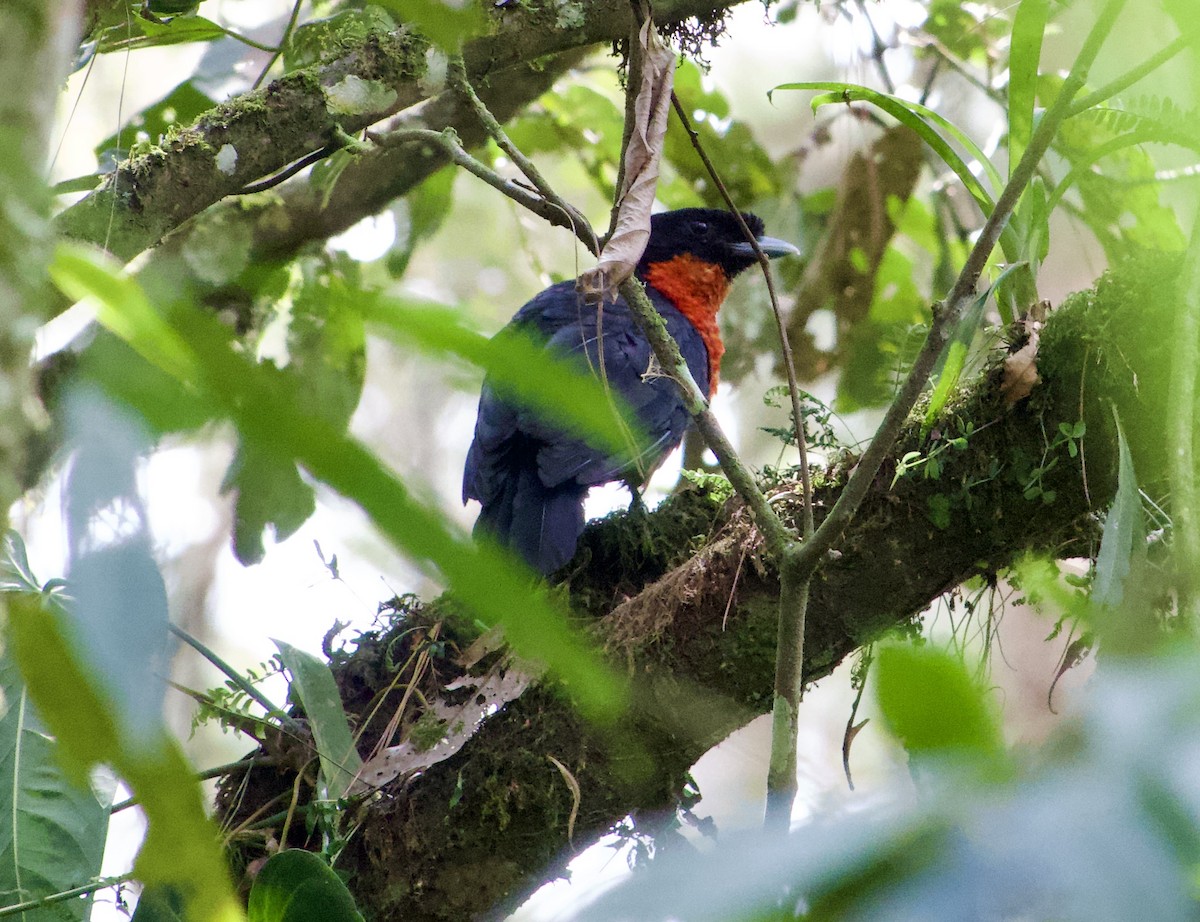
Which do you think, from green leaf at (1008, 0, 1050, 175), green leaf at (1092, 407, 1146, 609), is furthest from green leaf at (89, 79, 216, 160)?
green leaf at (1092, 407, 1146, 609)

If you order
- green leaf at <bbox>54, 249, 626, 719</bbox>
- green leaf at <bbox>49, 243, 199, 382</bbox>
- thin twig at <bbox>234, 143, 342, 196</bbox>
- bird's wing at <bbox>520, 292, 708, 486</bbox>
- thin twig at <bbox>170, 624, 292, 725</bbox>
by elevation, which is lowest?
green leaf at <bbox>54, 249, 626, 719</bbox>

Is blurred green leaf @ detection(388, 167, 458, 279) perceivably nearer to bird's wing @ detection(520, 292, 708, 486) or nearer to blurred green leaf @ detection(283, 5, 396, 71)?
bird's wing @ detection(520, 292, 708, 486)

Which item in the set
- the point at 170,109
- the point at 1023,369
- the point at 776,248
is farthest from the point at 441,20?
the point at 776,248

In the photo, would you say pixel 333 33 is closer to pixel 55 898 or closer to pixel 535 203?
pixel 535 203

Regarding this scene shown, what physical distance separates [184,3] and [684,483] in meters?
1.96

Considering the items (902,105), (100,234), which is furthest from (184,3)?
(902,105)

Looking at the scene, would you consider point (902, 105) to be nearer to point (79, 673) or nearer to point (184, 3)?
point (184, 3)

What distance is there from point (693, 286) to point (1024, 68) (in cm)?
270

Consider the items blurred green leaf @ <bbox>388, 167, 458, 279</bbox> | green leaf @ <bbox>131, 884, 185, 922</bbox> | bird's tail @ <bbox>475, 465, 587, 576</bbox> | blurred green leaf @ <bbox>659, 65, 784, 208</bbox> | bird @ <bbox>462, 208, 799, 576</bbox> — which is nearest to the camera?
green leaf @ <bbox>131, 884, 185, 922</bbox>

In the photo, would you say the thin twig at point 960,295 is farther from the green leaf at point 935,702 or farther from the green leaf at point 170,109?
the green leaf at point 170,109

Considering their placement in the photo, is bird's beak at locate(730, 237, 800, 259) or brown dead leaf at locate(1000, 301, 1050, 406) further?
bird's beak at locate(730, 237, 800, 259)

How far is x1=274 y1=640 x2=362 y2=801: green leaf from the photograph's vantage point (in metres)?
2.88

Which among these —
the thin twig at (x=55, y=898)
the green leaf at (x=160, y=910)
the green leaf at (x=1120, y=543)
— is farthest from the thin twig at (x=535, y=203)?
the green leaf at (x=160, y=910)

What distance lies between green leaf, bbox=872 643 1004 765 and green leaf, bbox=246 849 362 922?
1881mm
